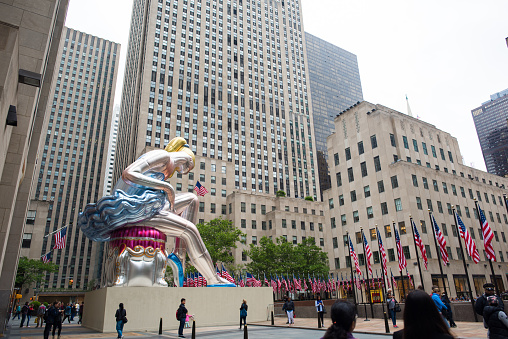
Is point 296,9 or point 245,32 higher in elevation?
point 296,9

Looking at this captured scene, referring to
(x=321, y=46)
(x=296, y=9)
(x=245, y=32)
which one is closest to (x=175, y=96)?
(x=245, y=32)

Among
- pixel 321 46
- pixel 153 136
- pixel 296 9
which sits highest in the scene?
pixel 321 46

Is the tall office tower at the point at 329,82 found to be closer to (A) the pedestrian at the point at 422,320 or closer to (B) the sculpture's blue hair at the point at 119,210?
(B) the sculpture's blue hair at the point at 119,210

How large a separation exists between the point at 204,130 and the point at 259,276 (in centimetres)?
4882

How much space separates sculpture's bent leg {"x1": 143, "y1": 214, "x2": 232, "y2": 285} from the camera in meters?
23.1

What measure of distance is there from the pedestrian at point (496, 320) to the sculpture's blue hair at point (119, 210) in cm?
1874

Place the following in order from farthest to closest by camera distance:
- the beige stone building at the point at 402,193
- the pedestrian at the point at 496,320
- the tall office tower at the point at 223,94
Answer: the tall office tower at the point at 223,94 → the beige stone building at the point at 402,193 → the pedestrian at the point at 496,320

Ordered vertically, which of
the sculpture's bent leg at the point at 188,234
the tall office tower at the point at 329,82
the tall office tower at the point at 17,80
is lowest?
the sculpture's bent leg at the point at 188,234

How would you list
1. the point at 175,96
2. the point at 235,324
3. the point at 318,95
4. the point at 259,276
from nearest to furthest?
the point at 235,324 → the point at 259,276 → the point at 175,96 → the point at 318,95

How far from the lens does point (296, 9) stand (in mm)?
133750

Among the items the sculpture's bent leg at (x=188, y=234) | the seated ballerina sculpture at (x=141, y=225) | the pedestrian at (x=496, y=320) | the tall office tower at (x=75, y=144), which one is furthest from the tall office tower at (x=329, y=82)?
the pedestrian at (x=496, y=320)

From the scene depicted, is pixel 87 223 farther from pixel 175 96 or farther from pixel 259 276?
pixel 175 96

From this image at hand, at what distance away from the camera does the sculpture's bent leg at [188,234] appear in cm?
2309

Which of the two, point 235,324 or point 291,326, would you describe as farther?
point 235,324
